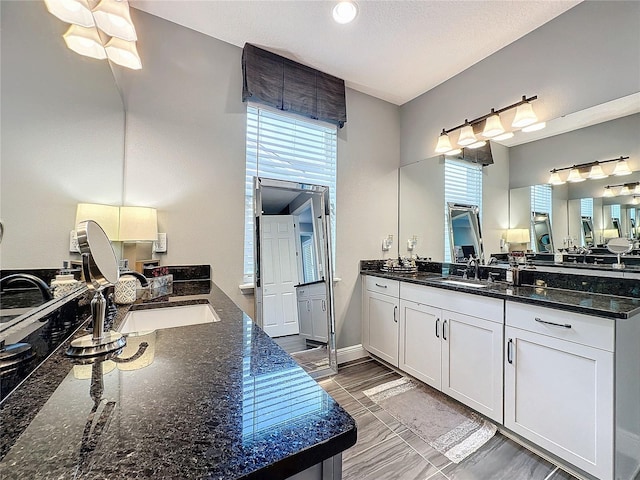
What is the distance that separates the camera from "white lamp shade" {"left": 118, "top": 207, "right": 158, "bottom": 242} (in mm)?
1715

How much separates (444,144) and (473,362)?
192 centimetres

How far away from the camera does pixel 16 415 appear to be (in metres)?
0.52

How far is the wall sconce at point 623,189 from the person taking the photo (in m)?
1.73

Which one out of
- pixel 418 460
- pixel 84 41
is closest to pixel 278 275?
pixel 418 460

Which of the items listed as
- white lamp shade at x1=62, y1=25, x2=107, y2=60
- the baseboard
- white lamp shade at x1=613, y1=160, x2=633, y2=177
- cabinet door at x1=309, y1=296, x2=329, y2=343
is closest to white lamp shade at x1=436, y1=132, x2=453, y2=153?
white lamp shade at x1=613, y1=160, x2=633, y2=177

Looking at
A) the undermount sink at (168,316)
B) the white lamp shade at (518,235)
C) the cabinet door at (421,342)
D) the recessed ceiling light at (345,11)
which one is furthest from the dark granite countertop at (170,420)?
the white lamp shade at (518,235)

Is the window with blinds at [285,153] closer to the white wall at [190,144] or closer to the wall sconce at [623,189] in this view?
the white wall at [190,144]

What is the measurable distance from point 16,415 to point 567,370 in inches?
81.7

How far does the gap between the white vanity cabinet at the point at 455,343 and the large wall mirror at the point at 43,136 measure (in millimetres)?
2188

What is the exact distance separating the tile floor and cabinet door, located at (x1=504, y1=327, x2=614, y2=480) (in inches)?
4.8

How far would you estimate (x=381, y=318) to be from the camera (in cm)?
268

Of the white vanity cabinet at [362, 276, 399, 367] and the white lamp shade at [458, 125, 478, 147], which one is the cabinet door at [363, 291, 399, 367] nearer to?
the white vanity cabinet at [362, 276, 399, 367]

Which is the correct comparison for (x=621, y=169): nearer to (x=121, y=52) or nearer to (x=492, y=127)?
(x=492, y=127)

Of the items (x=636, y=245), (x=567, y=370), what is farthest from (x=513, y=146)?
(x=567, y=370)
